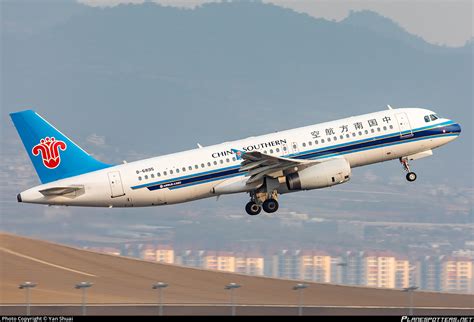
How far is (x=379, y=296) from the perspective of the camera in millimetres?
97812

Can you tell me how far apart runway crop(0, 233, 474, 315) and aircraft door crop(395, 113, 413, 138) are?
1621cm

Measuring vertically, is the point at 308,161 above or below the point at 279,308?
above

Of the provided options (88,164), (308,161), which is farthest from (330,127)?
(88,164)

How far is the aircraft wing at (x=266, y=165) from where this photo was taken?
69.1 m

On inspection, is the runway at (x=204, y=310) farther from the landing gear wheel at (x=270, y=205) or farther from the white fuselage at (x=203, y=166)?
the landing gear wheel at (x=270, y=205)

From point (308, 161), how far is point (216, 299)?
91.2 ft

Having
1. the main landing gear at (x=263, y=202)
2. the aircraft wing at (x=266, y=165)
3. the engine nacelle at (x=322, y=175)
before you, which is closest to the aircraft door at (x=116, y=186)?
the aircraft wing at (x=266, y=165)

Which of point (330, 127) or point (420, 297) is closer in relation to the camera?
point (330, 127)

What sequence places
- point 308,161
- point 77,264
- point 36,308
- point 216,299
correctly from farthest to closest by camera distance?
1. point 77,264
2. point 216,299
3. point 36,308
4. point 308,161

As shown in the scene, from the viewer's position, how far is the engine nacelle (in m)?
70.8

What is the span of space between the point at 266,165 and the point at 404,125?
1050cm

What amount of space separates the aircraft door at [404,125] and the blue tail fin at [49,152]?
20.7 meters

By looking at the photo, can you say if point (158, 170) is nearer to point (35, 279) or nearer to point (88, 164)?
point (88, 164)

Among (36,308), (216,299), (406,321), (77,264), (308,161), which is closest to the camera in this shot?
(406,321)
